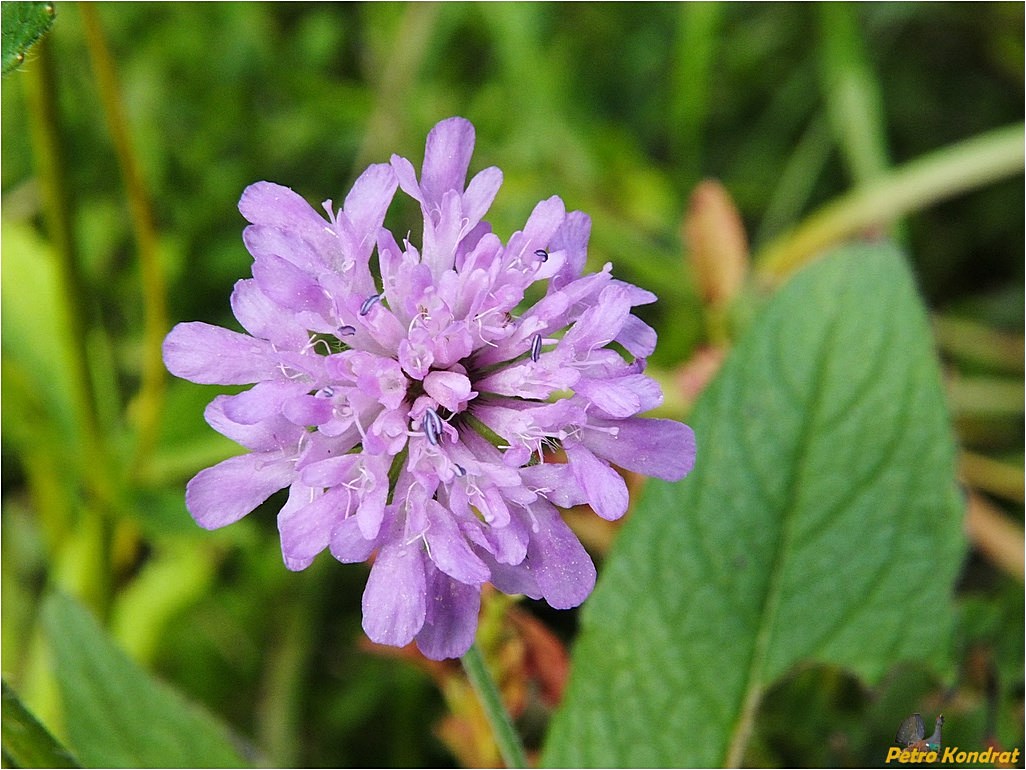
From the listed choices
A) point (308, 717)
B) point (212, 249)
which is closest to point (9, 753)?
point (308, 717)

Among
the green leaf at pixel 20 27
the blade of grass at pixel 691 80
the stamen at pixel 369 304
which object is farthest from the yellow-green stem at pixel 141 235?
the blade of grass at pixel 691 80

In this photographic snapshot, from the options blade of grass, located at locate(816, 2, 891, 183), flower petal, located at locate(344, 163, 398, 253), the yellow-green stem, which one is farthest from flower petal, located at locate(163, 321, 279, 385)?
blade of grass, located at locate(816, 2, 891, 183)

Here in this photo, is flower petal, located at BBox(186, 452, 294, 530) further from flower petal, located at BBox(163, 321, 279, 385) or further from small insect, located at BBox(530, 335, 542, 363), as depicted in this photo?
small insect, located at BBox(530, 335, 542, 363)

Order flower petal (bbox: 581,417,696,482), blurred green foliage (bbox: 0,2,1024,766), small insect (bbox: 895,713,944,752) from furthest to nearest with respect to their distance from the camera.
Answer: blurred green foliage (bbox: 0,2,1024,766)
small insect (bbox: 895,713,944,752)
flower petal (bbox: 581,417,696,482)

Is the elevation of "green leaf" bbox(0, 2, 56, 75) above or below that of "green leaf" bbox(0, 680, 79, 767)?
above

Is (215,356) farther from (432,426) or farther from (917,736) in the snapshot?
(917,736)

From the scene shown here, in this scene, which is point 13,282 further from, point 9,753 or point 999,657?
point 999,657

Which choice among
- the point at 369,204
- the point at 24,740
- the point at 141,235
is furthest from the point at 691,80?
the point at 24,740
